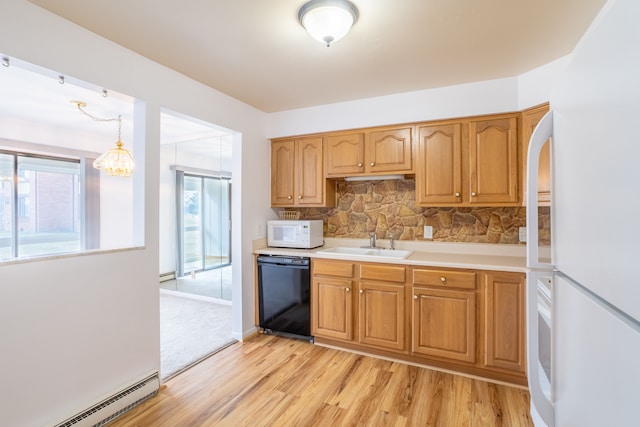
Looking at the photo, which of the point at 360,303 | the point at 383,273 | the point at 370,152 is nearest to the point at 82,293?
the point at 360,303

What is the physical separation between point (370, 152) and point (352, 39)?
126 centimetres

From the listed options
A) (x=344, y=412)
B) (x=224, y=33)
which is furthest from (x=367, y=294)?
(x=224, y=33)

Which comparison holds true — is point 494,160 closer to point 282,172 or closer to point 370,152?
point 370,152

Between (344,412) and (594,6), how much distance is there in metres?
2.84

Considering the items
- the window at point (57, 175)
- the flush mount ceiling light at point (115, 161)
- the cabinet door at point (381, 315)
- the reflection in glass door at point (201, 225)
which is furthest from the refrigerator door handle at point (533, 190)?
the reflection in glass door at point (201, 225)

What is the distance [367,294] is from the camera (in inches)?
111

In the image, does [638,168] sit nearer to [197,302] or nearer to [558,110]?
Answer: [558,110]

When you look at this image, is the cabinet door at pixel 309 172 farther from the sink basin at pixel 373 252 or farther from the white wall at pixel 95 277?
the white wall at pixel 95 277

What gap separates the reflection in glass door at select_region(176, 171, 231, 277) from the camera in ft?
15.4

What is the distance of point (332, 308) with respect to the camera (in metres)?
2.96

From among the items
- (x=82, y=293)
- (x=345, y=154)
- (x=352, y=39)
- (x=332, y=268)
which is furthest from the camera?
(x=345, y=154)

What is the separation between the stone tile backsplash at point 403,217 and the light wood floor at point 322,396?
129 cm

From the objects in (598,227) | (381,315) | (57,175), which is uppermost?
(57,175)

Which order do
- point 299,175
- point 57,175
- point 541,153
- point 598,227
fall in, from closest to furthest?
point 598,227, point 541,153, point 299,175, point 57,175
